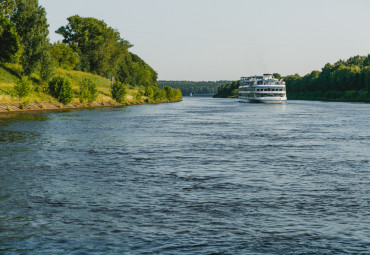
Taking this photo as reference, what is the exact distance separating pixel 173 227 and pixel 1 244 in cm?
407

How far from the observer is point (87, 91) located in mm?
102875

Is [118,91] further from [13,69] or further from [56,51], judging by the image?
[13,69]

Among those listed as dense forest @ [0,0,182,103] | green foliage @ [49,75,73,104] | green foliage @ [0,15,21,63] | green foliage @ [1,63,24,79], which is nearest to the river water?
dense forest @ [0,0,182,103]

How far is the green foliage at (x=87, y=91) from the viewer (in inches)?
4016

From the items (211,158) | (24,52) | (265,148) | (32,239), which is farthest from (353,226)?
(24,52)

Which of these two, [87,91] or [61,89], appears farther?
[87,91]

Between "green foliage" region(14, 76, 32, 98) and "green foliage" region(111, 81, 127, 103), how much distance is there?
4447 centimetres

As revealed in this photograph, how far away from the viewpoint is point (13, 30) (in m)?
98.4

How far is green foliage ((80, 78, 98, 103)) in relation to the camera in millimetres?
102000

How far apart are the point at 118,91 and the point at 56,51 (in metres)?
24.6

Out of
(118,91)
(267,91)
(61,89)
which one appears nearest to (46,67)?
(61,89)

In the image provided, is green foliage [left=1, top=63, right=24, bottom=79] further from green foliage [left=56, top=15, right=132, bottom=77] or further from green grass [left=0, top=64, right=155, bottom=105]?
green foliage [left=56, top=15, right=132, bottom=77]

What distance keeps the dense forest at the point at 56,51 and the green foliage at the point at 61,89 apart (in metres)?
0.20

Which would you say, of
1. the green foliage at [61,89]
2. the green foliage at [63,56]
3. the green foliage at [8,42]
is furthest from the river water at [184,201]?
the green foliage at [63,56]
